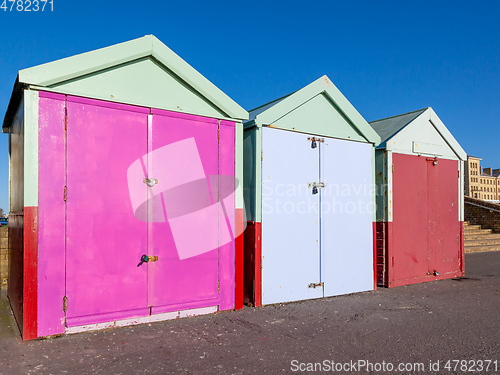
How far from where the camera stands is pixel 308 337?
417cm

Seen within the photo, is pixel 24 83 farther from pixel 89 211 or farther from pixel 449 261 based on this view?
pixel 449 261

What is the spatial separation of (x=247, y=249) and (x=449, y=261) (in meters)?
4.84

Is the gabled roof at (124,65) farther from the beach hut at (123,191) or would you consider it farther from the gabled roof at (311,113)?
the gabled roof at (311,113)

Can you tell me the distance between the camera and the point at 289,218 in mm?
5797

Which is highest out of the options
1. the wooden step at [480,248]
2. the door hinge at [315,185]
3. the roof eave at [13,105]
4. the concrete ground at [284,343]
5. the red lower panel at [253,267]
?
the roof eave at [13,105]

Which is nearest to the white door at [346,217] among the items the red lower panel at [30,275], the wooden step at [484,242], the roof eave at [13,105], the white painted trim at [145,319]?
the white painted trim at [145,319]

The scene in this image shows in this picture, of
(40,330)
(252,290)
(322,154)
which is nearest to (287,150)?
(322,154)

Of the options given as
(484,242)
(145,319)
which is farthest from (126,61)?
(484,242)

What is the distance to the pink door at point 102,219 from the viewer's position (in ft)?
13.7

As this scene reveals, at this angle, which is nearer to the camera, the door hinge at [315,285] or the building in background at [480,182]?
the door hinge at [315,285]

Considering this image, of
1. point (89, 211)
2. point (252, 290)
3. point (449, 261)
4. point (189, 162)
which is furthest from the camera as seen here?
point (449, 261)

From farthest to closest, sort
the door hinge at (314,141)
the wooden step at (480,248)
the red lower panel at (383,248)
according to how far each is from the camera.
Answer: the wooden step at (480,248) → the red lower panel at (383,248) → the door hinge at (314,141)

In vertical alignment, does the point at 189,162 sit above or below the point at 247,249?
above

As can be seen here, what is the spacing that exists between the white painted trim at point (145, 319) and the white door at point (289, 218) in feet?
3.10
